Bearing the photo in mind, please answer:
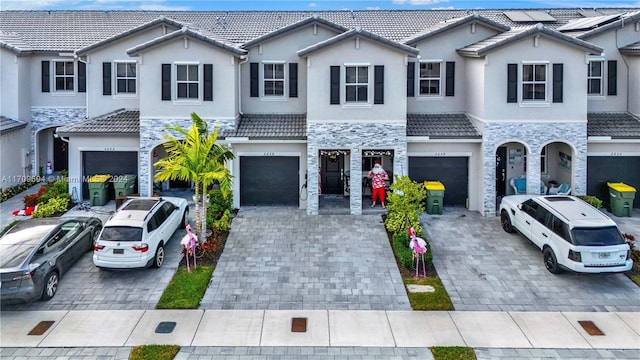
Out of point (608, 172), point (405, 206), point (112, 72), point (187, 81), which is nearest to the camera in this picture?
point (405, 206)

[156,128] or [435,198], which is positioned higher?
[156,128]

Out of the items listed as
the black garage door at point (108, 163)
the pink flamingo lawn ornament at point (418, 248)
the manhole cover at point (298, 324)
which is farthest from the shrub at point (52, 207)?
the pink flamingo lawn ornament at point (418, 248)

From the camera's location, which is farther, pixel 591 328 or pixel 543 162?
pixel 543 162

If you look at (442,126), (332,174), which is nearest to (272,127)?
(332,174)

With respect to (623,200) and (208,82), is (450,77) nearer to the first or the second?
(623,200)

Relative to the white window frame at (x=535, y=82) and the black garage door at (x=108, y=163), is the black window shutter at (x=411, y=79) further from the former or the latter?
the black garage door at (x=108, y=163)

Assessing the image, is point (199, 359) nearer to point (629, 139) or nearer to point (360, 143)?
point (360, 143)
